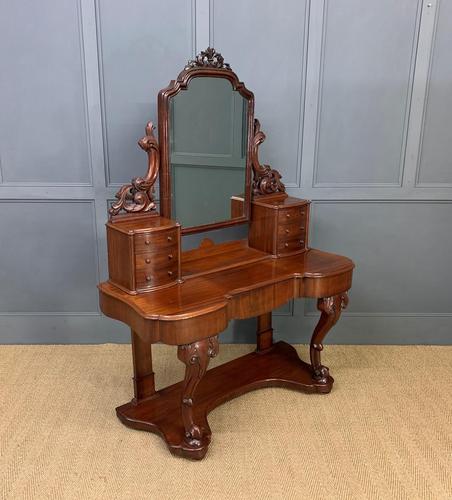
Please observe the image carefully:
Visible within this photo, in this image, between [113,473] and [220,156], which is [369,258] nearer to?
[220,156]

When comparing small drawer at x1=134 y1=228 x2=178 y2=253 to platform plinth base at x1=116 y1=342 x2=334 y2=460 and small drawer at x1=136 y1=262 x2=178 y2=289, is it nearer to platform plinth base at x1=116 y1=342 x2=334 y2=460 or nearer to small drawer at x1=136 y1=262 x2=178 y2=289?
small drawer at x1=136 y1=262 x2=178 y2=289

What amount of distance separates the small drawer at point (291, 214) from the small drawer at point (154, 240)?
596mm

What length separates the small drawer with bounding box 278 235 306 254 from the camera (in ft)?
8.18

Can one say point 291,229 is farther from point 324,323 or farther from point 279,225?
point 324,323

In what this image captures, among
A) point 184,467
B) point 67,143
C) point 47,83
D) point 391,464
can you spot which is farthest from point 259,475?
point 47,83

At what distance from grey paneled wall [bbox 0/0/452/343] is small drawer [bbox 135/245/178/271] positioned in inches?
34.1

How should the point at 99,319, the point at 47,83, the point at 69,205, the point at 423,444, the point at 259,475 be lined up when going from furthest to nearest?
the point at 99,319 < the point at 69,205 < the point at 47,83 < the point at 423,444 < the point at 259,475

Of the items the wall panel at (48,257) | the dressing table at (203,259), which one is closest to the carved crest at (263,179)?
the dressing table at (203,259)

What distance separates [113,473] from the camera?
2068 mm

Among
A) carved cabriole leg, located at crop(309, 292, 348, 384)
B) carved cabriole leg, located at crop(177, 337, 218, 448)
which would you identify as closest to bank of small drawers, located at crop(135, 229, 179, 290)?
carved cabriole leg, located at crop(177, 337, 218, 448)

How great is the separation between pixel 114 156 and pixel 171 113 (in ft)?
2.45

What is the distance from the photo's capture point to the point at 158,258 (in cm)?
208

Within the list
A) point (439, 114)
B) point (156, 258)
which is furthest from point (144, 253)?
point (439, 114)

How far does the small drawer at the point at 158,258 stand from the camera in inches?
80.1
